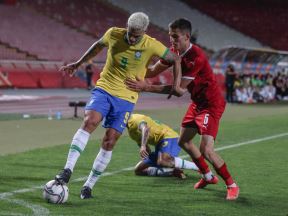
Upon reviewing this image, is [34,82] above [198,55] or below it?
below

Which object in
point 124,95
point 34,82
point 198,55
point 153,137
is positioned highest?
point 198,55

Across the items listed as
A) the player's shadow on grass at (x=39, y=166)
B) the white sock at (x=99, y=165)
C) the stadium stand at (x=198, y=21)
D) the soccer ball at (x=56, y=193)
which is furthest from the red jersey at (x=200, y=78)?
the stadium stand at (x=198, y=21)

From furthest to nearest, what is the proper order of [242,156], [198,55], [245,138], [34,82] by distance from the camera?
[34,82]
[245,138]
[242,156]
[198,55]

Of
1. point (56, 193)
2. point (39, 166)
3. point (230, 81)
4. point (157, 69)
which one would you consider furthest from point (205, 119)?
point (230, 81)

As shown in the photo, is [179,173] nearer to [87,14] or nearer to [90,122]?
[90,122]

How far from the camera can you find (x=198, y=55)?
862 cm

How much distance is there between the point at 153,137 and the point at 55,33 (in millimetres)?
36918

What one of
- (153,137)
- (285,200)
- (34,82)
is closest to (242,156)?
(153,137)

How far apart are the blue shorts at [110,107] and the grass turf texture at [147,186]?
0.87 metres

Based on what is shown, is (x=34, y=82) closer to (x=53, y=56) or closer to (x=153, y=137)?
(x=53, y=56)

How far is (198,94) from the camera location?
8.96 metres

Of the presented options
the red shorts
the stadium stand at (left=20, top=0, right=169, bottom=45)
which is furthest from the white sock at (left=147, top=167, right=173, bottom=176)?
the stadium stand at (left=20, top=0, right=169, bottom=45)

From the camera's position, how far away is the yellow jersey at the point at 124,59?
842 centimetres

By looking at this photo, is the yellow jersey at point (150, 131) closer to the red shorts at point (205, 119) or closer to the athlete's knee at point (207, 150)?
the red shorts at point (205, 119)
